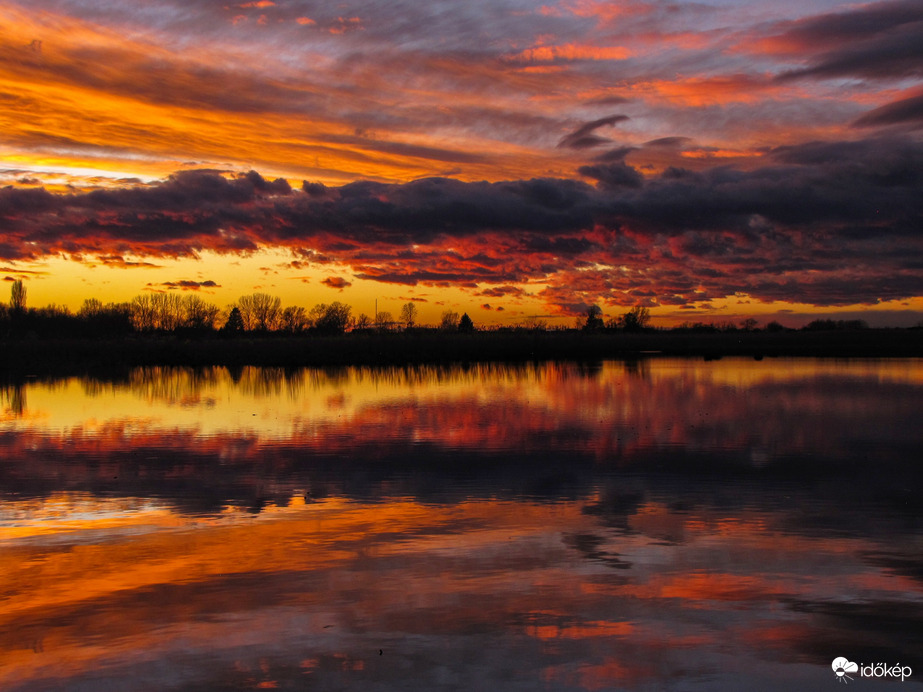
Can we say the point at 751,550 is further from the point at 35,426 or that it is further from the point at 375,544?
the point at 35,426

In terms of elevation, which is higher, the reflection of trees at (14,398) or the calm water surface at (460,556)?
the reflection of trees at (14,398)

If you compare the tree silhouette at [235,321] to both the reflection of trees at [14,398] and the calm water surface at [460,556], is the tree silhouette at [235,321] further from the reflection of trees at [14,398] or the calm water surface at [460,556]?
the calm water surface at [460,556]

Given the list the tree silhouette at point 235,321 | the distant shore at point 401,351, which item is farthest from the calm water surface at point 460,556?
the tree silhouette at point 235,321

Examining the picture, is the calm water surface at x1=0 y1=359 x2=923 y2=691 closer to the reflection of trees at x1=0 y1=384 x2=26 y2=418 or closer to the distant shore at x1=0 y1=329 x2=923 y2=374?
the reflection of trees at x1=0 y1=384 x2=26 y2=418

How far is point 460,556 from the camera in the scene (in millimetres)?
8359

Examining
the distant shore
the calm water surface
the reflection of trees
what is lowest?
the calm water surface

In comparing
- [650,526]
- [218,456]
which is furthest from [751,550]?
[218,456]

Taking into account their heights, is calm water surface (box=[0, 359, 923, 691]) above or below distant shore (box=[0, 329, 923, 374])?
below

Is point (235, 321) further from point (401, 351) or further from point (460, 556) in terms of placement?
point (460, 556)

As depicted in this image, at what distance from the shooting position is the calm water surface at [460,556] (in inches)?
229

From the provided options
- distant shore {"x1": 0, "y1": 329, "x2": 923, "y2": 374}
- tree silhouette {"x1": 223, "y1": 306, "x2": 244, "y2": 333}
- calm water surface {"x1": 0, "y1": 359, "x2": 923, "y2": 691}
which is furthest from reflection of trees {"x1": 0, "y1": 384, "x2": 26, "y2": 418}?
tree silhouette {"x1": 223, "y1": 306, "x2": 244, "y2": 333}

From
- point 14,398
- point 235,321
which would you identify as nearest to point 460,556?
point 14,398

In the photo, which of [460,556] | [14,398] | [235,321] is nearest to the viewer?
[460,556]

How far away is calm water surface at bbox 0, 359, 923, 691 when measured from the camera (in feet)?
19.1
